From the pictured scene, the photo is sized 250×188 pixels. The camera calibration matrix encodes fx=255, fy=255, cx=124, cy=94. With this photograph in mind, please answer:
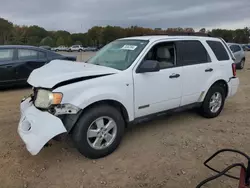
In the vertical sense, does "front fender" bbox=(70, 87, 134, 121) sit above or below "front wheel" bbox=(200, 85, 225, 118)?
above

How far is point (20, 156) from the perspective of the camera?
3.75 metres

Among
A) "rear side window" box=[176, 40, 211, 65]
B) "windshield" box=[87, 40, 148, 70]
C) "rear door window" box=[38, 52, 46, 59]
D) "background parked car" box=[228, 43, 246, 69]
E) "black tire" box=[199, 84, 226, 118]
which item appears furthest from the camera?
"background parked car" box=[228, 43, 246, 69]

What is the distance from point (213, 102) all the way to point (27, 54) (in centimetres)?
614

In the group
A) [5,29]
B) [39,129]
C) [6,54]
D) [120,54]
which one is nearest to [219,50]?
[120,54]

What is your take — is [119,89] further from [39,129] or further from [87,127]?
[39,129]

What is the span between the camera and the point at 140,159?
145 inches

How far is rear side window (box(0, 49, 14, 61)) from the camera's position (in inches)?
318

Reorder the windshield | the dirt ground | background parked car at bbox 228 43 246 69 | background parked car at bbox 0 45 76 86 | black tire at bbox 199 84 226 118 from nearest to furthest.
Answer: the dirt ground
the windshield
black tire at bbox 199 84 226 118
background parked car at bbox 0 45 76 86
background parked car at bbox 228 43 246 69

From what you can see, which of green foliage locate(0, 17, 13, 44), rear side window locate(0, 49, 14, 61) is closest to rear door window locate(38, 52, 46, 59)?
rear side window locate(0, 49, 14, 61)

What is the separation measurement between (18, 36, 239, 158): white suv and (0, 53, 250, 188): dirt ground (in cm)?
33

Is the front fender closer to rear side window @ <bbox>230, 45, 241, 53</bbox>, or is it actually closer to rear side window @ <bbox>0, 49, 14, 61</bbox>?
rear side window @ <bbox>0, 49, 14, 61</bbox>

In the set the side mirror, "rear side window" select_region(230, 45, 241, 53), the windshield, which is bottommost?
the side mirror

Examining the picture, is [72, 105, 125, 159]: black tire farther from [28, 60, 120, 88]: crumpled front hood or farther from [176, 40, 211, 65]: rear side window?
[176, 40, 211, 65]: rear side window

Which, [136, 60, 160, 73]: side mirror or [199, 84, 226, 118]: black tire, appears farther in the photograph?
[199, 84, 226, 118]: black tire
